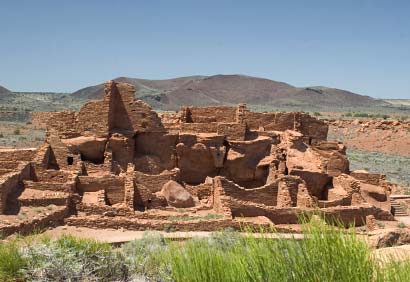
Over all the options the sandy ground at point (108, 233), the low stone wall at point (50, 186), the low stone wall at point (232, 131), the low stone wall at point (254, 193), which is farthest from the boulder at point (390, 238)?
the low stone wall at point (50, 186)

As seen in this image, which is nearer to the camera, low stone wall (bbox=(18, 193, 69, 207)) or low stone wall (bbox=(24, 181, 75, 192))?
low stone wall (bbox=(18, 193, 69, 207))

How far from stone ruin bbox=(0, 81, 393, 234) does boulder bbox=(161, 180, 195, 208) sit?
0.04 meters

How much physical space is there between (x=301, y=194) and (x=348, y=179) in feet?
8.15

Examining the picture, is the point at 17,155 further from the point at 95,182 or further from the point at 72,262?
the point at 72,262

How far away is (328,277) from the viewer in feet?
15.4

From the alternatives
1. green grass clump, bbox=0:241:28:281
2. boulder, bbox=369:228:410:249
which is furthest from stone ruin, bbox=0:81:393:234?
green grass clump, bbox=0:241:28:281

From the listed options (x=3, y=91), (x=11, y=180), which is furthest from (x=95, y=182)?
(x=3, y=91)

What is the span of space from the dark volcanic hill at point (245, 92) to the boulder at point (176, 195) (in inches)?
3184

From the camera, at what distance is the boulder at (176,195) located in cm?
1728

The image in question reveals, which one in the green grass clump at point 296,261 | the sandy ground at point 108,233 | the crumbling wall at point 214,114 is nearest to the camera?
the green grass clump at point 296,261

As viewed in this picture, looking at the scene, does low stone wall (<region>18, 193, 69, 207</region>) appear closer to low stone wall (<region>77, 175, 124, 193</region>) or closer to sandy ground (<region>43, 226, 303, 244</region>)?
sandy ground (<region>43, 226, 303, 244</region>)

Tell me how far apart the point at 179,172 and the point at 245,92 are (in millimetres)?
103788

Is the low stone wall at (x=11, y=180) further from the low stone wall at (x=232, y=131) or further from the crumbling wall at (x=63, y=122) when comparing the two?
the low stone wall at (x=232, y=131)

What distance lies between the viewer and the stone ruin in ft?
50.8
